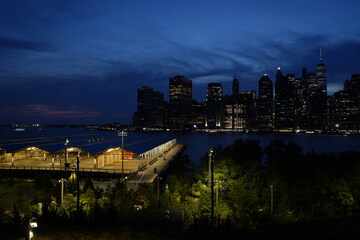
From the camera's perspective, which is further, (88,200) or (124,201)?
(88,200)

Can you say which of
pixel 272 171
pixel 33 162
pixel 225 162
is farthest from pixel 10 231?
pixel 33 162

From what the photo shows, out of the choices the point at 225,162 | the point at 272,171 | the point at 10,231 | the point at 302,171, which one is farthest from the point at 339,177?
the point at 10,231

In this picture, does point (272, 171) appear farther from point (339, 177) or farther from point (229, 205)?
point (229, 205)

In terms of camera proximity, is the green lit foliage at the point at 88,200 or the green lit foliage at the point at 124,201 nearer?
the green lit foliage at the point at 124,201

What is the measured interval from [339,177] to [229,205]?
31.2 ft

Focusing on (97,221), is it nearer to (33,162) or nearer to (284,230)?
(284,230)

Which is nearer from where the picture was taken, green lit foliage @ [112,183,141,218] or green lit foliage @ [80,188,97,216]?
green lit foliage @ [112,183,141,218]

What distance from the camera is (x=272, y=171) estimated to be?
25297 mm

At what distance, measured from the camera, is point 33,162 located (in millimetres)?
48469

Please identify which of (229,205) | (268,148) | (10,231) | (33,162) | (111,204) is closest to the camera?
(10,231)

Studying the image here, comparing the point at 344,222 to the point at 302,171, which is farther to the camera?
the point at 302,171

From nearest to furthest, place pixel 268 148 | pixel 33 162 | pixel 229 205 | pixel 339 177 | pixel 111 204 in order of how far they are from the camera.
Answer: pixel 111 204 → pixel 229 205 → pixel 339 177 → pixel 268 148 → pixel 33 162

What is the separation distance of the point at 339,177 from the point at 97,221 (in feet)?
56.3

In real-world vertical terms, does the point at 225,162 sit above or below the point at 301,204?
above
